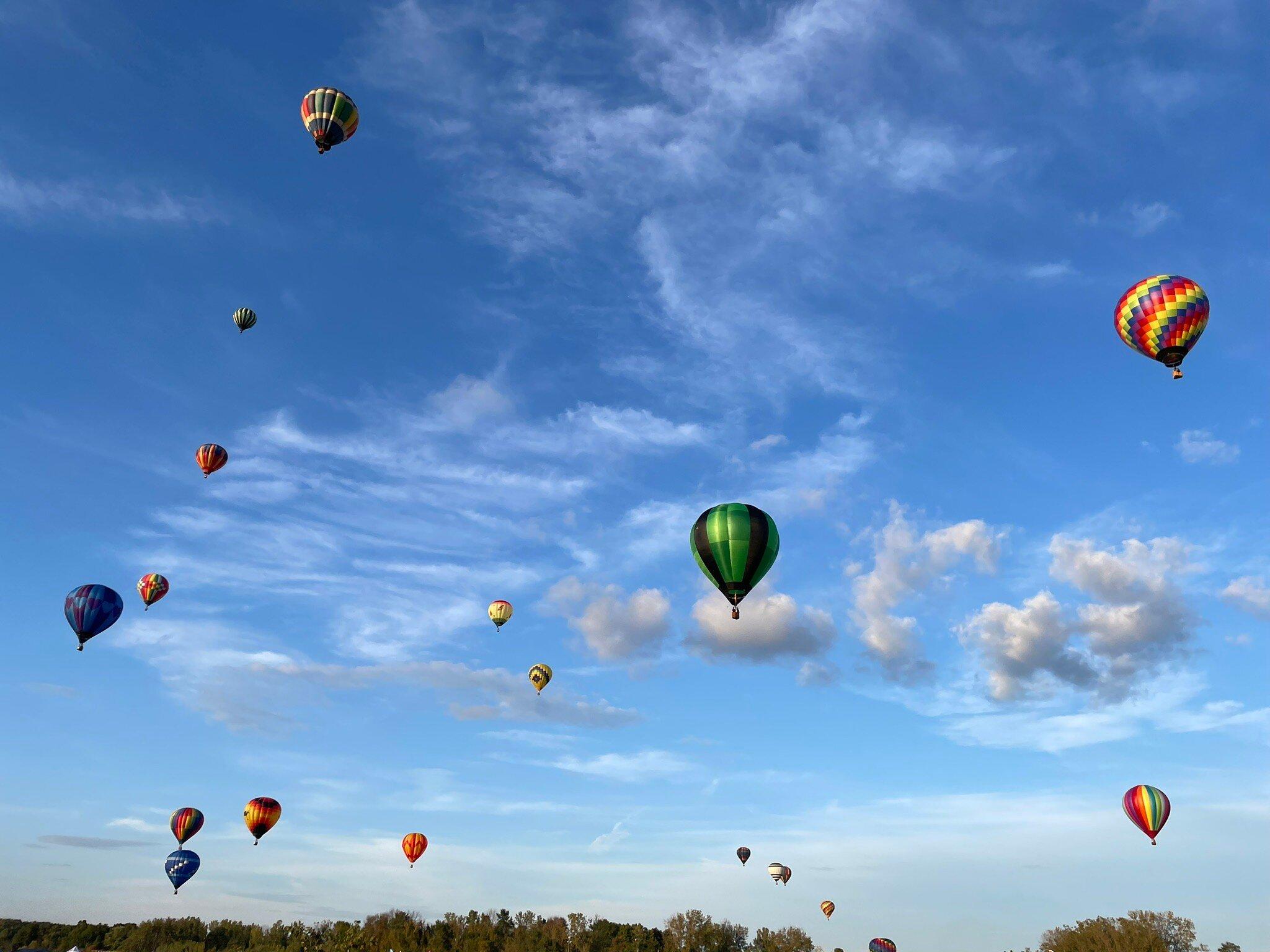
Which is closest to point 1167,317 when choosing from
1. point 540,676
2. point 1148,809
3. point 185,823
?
point 1148,809

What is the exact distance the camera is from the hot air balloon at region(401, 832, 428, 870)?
96.8m

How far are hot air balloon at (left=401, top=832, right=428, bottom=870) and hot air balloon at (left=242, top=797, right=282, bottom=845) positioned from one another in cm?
1652

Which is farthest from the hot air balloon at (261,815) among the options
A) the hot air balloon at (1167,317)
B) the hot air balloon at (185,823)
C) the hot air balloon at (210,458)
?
the hot air balloon at (1167,317)

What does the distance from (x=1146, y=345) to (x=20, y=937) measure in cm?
20897

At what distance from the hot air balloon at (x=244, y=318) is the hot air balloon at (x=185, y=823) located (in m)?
47.0

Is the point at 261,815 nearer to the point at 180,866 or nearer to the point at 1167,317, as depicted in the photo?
the point at 180,866

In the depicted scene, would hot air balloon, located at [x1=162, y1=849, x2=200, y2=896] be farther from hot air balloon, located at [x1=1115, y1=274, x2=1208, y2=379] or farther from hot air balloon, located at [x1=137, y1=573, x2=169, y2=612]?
hot air balloon, located at [x1=1115, y1=274, x2=1208, y2=379]

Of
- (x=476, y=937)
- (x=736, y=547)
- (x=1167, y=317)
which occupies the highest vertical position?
(x=1167, y=317)

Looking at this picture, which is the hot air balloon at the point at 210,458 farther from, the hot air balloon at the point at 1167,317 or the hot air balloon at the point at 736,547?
the hot air balloon at the point at 1167,317

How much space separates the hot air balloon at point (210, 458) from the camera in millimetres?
77562

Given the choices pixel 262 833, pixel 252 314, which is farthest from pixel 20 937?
pixel 252 314

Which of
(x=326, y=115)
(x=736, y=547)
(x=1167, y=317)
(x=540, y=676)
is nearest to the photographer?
(x=736, y=547)

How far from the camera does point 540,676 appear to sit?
99.9 metres

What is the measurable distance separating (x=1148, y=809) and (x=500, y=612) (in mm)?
A: 62834
